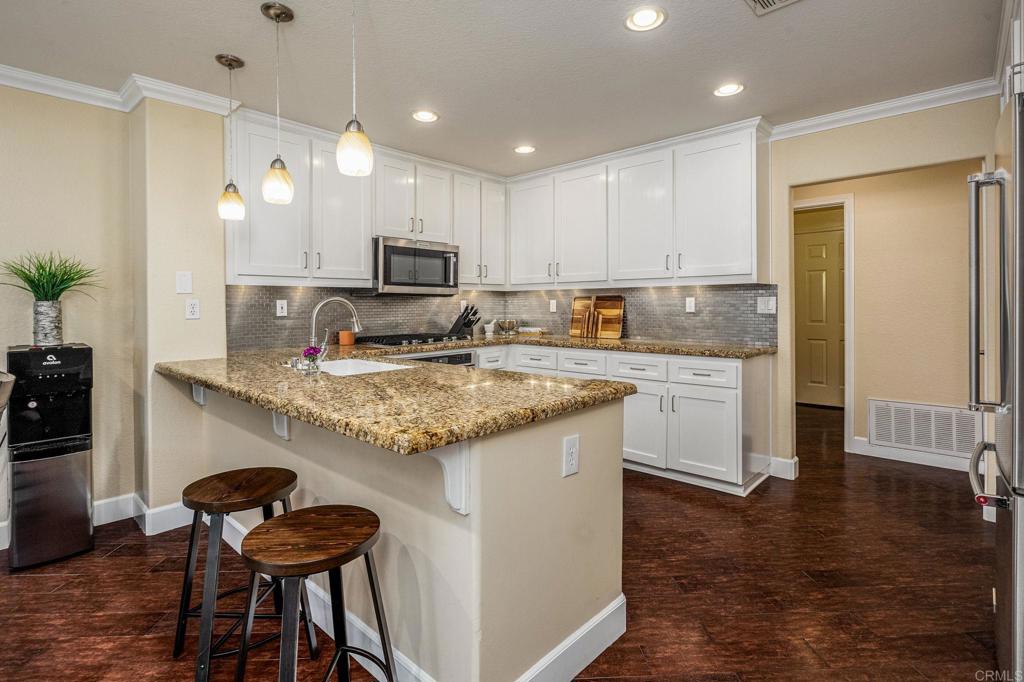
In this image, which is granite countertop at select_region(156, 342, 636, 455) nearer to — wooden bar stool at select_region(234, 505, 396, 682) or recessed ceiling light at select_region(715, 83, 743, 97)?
wooden bar stool at select_region(234, 505, 396, 682)

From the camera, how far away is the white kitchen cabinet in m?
3.16

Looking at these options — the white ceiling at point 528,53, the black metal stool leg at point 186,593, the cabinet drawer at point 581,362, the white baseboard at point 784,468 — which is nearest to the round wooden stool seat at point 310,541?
the black metal stool leg at point 186,593

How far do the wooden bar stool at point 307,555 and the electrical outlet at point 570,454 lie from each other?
59 cm

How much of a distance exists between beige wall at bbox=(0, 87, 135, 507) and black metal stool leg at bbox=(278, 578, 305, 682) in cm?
247

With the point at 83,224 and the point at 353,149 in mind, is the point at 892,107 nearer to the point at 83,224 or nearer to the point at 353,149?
the point at 353,149

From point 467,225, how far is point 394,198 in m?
0.76

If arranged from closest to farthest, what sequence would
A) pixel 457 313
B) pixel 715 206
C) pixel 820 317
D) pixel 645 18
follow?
pixel 645 18, pixel 715 206, pixel 457 313, pixel 820 317

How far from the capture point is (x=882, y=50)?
8.14 feet

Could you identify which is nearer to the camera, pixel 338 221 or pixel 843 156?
pixel 843 156

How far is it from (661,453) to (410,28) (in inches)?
115

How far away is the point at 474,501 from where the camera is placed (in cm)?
137

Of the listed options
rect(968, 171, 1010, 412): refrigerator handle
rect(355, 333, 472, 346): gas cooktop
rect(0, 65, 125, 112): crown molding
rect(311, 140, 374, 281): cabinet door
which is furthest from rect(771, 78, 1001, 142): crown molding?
rect(0, 65, 125, 112): crown molding

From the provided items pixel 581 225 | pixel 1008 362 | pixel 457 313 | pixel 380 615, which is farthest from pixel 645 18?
pixel 457 313

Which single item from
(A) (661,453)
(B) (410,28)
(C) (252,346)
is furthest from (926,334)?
(C) (252,346)
